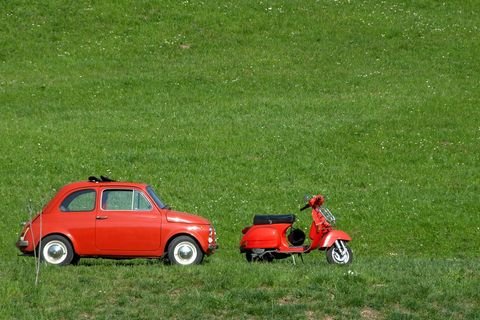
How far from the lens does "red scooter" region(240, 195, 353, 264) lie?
1593cm

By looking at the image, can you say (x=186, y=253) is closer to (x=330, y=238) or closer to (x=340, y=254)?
(x=330, y=238)

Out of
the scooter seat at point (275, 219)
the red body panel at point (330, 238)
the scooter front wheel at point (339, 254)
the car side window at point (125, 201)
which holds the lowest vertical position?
the scooter front wheel at point (339, 254)

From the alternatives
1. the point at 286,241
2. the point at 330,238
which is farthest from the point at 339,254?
the point at 286,241

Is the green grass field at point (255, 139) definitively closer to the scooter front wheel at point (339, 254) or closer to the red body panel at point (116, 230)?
the scooter front wheel at point (339, 254)

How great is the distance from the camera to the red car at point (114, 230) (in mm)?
15609

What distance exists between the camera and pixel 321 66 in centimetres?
3644

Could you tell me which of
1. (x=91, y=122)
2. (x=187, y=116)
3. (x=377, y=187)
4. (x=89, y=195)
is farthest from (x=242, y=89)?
(x=89, y=195)

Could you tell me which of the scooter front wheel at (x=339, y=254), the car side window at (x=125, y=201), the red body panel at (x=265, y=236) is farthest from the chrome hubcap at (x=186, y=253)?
the scooter front wheel at (x=339, y=254)

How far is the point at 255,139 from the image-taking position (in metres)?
28.4

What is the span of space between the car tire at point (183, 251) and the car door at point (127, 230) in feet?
0.82

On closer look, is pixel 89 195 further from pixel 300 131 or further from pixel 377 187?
pixel 300 131

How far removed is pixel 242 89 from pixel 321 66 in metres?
4.02

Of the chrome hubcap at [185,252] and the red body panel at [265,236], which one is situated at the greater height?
the red body panel at [265,236]

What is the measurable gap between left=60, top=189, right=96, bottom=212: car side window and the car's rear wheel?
568 millimetres
